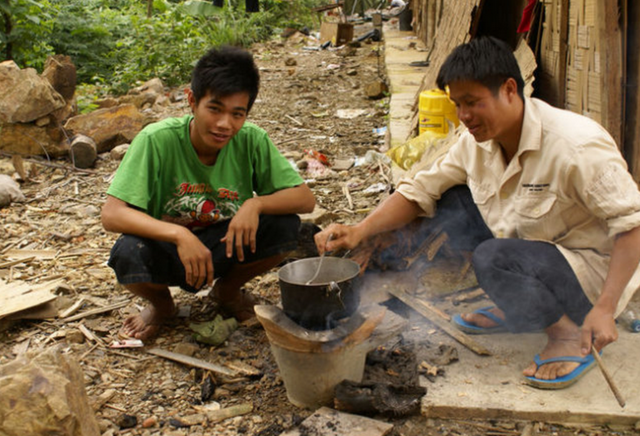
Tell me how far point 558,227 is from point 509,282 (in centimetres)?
34

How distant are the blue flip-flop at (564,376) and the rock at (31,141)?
247 inches

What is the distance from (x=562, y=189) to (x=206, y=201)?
74.0 inches

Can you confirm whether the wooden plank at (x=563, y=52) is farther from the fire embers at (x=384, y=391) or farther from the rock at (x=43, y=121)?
the rock at (x=43, y=121)

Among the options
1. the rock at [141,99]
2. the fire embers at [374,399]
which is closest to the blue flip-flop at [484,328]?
the fire embers at [374,399]

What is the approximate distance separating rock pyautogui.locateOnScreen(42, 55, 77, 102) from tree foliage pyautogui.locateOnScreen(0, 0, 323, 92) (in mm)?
1816

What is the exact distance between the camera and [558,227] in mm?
2910

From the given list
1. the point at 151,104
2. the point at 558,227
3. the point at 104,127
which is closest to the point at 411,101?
the point at 104,127

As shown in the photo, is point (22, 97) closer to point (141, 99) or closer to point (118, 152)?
point (118, 152)

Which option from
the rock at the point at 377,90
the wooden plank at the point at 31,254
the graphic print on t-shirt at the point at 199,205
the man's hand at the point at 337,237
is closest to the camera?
the man's hand at the point at 337,237

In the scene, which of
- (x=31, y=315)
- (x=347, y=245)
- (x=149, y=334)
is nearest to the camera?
(x=347, y=245)

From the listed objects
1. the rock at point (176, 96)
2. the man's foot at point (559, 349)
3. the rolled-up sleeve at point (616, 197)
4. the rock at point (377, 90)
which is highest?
the rolled-up sleeve at point (616, 197)

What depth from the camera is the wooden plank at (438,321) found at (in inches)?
123

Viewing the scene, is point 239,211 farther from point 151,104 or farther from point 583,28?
point 151,104

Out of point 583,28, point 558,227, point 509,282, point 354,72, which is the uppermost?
point 583,28
